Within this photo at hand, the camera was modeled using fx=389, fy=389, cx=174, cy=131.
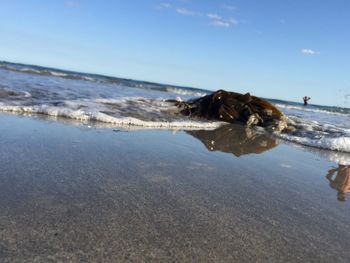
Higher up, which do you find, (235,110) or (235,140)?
(235,110)

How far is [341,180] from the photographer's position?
185 inches

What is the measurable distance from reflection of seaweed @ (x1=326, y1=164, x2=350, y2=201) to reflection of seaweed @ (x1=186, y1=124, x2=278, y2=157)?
3.84 ft

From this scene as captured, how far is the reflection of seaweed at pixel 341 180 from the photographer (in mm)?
4067

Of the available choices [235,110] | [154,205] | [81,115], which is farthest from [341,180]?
[235,110]

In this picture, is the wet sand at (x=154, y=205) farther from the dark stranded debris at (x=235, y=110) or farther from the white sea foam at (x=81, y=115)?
the dark stranded debris at (x=235, y=110)

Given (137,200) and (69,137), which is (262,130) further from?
(137,200)

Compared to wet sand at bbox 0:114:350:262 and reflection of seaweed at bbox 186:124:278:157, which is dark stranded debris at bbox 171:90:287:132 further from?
wet sand at bbox 0:114:350:262

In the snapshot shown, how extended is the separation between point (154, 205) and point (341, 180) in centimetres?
284

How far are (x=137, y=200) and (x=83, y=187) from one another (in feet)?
1.51

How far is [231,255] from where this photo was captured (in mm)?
2174

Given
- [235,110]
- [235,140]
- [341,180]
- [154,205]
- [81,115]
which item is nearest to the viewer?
[154,205]

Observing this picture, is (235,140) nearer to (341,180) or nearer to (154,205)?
(341,180)

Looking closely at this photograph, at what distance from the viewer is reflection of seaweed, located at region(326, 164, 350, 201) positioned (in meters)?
4.07

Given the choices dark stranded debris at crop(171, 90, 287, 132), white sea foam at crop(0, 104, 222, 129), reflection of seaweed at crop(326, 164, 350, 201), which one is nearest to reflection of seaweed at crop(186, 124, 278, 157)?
white sea foam at crop(0, 104, 222, 129)
